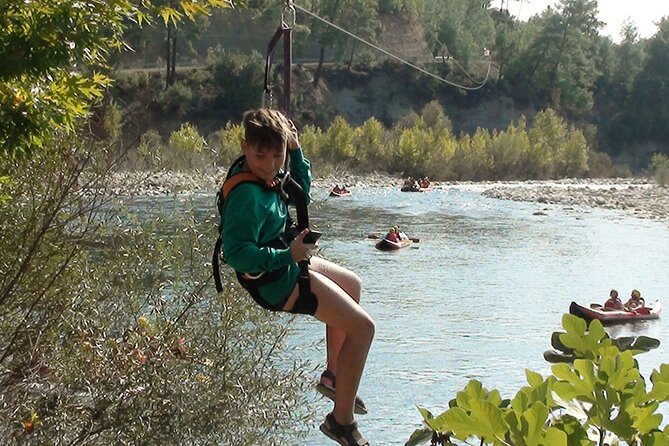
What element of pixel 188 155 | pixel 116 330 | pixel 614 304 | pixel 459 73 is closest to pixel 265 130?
pixel 116 330

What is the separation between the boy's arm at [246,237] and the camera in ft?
11.7

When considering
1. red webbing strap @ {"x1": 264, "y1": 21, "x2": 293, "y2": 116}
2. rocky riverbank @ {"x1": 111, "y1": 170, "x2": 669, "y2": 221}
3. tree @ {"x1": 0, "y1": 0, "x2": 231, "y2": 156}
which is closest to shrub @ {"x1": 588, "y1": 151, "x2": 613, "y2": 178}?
rocky riverbank @ {"x1": 111, "y1": 170, "x2": 669, "y2": 221}

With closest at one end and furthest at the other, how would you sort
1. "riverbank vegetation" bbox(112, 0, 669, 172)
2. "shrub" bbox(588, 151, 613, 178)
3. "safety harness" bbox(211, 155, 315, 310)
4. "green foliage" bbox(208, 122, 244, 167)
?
"safety harness" bbox(211, 155, 315, 310), "green foliage" bbox(208, 122, 244, 167), "shrub" bbox(588, 151, 613, 178), "riverbank vegetation" bbox(112, 0, 669, 172)

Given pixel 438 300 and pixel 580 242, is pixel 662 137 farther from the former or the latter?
pixel 438 300

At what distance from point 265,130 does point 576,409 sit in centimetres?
212

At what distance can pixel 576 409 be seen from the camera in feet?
5.38

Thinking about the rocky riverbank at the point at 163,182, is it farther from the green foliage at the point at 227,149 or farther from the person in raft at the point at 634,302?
the person in raft at the point at 634,302

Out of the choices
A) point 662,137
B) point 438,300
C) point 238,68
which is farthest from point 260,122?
point 662,137

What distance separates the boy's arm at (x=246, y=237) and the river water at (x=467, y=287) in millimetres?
3083

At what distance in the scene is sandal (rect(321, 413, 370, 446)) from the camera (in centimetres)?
399

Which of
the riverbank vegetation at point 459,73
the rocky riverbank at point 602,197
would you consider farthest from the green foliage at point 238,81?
the rocky riverbank at point 602,197

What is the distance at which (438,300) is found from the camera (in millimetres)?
18031

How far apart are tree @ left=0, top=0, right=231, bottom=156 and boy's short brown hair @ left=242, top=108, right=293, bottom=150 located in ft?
1.43

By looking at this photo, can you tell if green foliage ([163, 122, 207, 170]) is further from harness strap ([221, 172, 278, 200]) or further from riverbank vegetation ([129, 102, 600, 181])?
riverbank vegetation ([129, 102, 600, 181])
